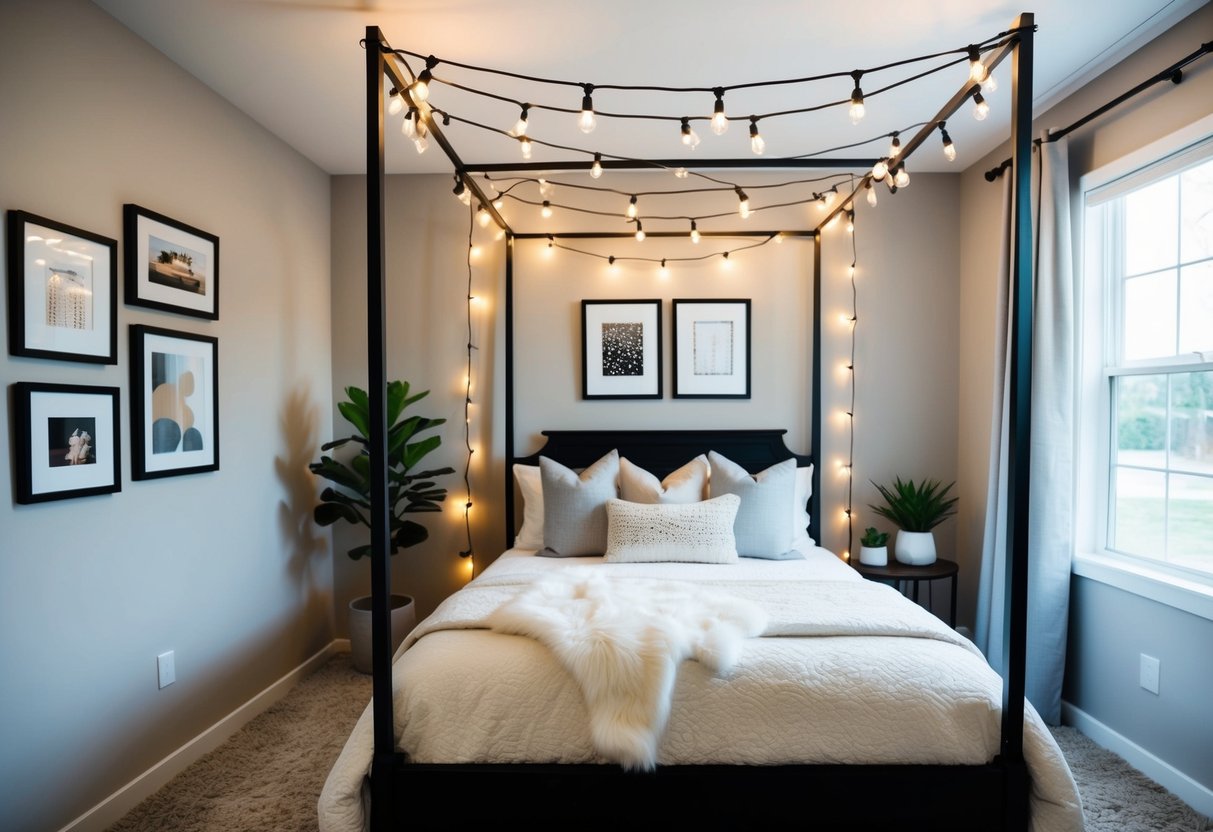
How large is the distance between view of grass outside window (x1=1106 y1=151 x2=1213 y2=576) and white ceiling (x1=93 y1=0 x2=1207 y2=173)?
1.96 feet

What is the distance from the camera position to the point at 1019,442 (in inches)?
70.8

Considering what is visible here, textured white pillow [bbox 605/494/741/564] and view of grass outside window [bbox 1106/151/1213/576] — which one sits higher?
view of grass outside window [bbox 1106/151/1213/576]

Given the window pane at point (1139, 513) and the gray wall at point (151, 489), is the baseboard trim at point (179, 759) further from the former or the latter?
the window pane at point (1139, 513)

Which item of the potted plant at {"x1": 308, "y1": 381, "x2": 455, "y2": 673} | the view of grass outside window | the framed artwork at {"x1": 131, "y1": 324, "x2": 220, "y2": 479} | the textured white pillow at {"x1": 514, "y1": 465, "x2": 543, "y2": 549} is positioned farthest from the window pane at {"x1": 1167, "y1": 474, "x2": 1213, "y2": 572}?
the framed artwork at {"x1": 131, "y1": 324, "x2": 220, "y2": 479}

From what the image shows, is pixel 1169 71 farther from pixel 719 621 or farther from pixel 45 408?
pixel 45 408

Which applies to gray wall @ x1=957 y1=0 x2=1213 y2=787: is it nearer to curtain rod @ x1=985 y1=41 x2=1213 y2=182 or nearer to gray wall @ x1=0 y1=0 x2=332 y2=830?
curtain rod @ x1=985 y1=41 x2=1213 y2=182

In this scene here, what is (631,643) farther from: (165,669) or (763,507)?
(165,669)

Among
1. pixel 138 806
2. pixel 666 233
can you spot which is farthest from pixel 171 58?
pixel 138 806

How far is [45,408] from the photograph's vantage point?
6.69ft

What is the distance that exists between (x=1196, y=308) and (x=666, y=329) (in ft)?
7.54

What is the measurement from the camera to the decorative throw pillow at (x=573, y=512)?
3.23 metres

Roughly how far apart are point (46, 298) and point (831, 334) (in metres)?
3.48

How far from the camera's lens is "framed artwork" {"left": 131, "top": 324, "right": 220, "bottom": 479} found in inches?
95.6

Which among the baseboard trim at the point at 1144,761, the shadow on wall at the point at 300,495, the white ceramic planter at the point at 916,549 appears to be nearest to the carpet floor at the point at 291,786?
the baseboard trim at the point at 1144,761
